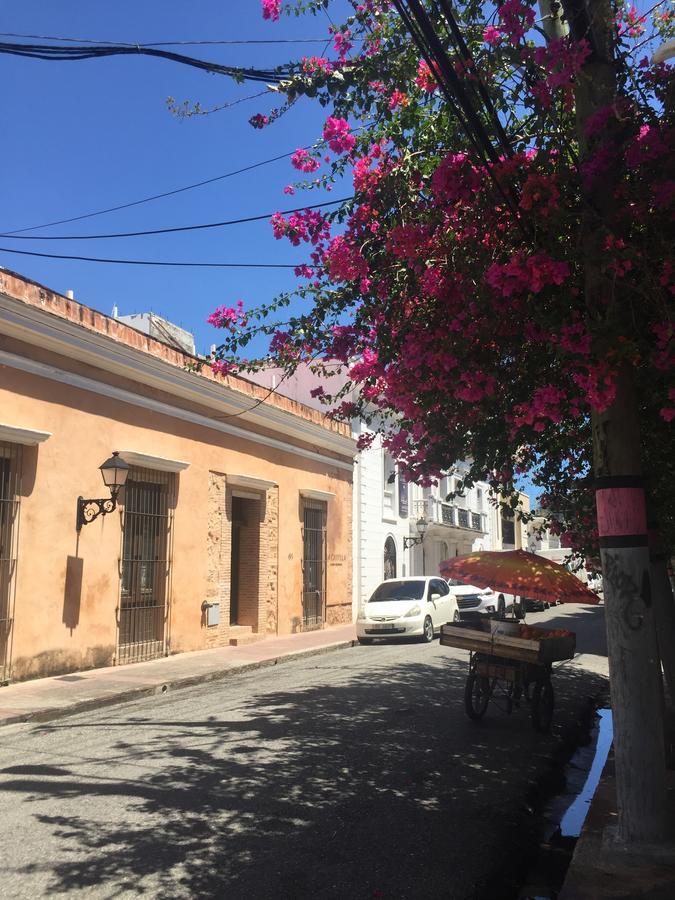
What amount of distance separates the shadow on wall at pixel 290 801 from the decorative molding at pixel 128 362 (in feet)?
19.1

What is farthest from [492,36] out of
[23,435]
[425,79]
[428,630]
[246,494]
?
[428,630]

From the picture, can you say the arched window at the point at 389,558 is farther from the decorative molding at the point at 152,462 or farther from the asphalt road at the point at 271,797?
the asphalt road at the point at 271,797

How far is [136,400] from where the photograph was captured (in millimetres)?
13781

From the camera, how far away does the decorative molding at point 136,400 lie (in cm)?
1134

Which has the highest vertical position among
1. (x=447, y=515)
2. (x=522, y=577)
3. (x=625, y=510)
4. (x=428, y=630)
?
(x=447, y=515)

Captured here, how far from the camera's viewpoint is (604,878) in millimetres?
3818

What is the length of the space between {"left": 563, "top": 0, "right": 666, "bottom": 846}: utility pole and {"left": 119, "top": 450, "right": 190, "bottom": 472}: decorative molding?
33.3 ft

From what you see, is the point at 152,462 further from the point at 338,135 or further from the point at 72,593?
the point at 338,135

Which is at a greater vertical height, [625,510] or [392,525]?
[392,525]

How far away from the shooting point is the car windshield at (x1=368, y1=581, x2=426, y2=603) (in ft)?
60.1

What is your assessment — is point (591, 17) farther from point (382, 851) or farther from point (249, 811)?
point (249, 811)

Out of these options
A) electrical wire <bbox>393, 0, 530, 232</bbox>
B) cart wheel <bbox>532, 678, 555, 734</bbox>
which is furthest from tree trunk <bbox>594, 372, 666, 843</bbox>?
cart wheel <bbox>532, 678, 555, 734</bbox>

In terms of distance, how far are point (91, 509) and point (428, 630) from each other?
8.77 meters

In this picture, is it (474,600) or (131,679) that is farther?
(474,600)
